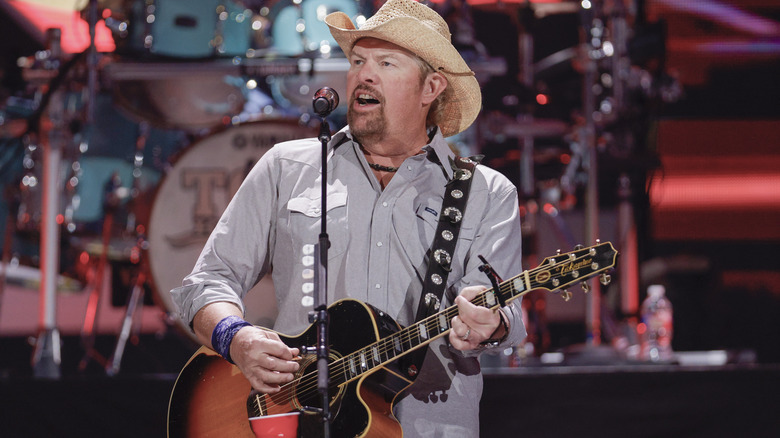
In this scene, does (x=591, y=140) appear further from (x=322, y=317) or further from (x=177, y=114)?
(x=322, y=317)

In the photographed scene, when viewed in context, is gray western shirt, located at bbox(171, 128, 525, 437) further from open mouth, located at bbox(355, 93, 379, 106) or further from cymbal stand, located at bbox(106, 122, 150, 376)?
cymbal stand, located at bbox(106, 122, 150, 376)

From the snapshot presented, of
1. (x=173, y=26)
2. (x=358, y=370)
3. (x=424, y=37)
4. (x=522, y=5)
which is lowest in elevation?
(x=358, y=370)

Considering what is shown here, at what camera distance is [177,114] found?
6414 millimetres

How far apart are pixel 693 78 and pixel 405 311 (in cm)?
596

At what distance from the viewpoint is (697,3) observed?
7836mm

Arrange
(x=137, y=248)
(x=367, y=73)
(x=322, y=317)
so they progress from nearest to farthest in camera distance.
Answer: (x=322, y=317) → (x=367, y=73) → (x=137, y=248)

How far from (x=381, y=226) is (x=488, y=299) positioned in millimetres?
526

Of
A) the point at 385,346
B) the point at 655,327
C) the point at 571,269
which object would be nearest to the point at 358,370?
the point at 385,346

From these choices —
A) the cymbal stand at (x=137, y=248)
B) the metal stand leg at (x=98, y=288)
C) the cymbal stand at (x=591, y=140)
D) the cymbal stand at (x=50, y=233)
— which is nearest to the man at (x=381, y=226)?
the cymbal stand at (x=50, y=233)

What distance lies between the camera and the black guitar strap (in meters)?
2.79

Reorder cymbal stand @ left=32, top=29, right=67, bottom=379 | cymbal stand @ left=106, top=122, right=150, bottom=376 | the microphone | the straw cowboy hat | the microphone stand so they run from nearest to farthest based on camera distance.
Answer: the microphone stand, the microphone, the straw cowboy hat, cymbal stand @ left=32, top=29, right=67, bottom=379, cymbal stand @ left=106, top=122, right=150, bottom=376

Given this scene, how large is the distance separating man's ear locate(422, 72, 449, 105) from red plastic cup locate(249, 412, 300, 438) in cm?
132

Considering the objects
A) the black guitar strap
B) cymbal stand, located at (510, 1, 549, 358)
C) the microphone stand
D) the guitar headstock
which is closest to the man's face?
the black guitar strap

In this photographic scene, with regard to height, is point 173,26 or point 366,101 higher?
point 173,26
